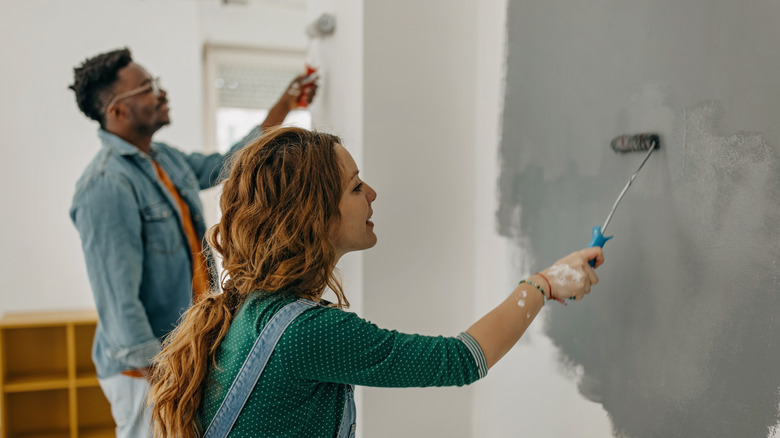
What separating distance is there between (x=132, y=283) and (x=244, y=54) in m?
3.12

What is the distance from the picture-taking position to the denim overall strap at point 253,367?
2.90ft

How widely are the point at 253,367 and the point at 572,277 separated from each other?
0.50 metres

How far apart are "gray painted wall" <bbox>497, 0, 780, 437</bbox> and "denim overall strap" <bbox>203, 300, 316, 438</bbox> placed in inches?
21.9

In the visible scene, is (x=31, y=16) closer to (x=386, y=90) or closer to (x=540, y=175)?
(x=386, y=90)

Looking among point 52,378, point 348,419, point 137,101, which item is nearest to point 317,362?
→ point 348,419

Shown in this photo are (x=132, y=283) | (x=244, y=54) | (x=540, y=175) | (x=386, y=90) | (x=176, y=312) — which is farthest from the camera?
(x=244, y=54)

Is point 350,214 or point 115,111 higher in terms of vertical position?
point 115,111

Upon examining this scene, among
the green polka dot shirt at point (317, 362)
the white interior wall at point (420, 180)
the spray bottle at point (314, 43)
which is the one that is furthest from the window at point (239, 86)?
the green polka dot shirt at point (317, 362)

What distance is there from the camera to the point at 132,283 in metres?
1.62

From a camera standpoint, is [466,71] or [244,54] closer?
[466,71]

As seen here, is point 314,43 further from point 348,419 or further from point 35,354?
point 35,354

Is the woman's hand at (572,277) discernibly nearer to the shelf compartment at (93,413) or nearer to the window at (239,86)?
the shelf compartment at (93,413)

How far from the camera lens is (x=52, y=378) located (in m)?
2.75

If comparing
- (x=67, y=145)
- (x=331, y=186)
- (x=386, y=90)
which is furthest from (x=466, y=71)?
(x=67, y=145)
